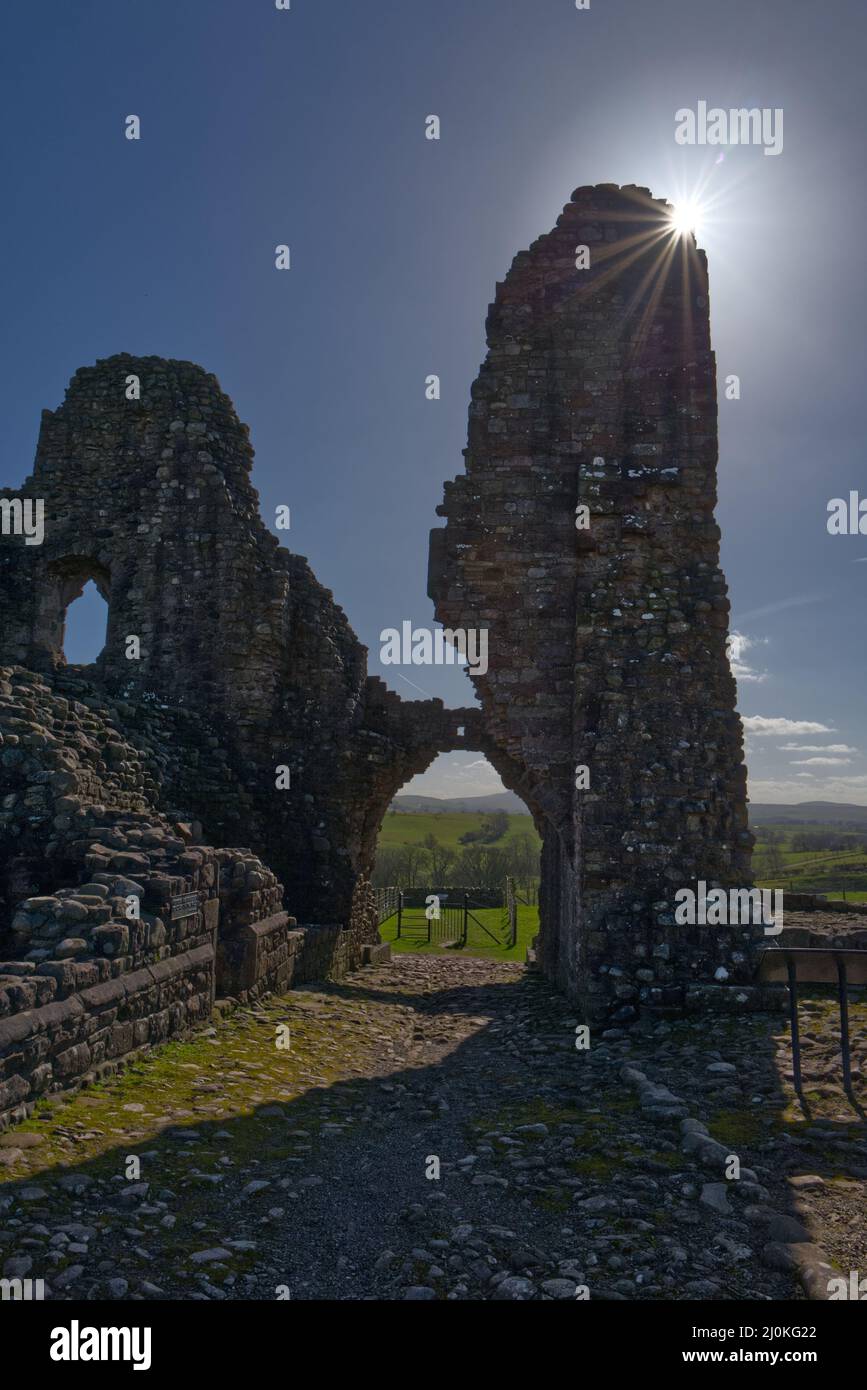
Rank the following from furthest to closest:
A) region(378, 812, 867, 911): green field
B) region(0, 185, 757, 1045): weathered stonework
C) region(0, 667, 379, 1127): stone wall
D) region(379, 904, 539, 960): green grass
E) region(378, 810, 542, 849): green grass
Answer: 1. region(378, 810, 542, 849): green grass
2. region(378, 812, 867, 911): green field
3. region(379, 904, 539, 960): green grass
4. region(0, 185, 757, 1045): weathered stonework
5. region(0, 667, 379, 1127): stone wall

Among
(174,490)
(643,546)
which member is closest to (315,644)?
(174,490)

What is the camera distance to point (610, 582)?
11.1m

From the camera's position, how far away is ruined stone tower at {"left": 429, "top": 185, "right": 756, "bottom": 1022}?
9969 millimetres

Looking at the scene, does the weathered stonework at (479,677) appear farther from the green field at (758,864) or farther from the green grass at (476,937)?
the green grass at (476,937)

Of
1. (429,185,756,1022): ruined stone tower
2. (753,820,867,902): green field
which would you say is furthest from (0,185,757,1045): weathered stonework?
(753,820,867,902): green field

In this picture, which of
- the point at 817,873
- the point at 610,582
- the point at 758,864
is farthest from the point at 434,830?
the point at 610,582

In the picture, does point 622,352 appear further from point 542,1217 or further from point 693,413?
point 542,1217

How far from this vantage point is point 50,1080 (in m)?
5.78

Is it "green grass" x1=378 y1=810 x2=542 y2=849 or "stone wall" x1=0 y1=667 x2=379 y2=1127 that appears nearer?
"stone wall" x1=0 y1=667 x2=379 y2=1127

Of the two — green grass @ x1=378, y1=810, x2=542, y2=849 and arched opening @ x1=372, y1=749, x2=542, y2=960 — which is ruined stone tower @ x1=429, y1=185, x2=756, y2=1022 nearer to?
arched opening @ x1=372, y1=749, x2=542, y2=960

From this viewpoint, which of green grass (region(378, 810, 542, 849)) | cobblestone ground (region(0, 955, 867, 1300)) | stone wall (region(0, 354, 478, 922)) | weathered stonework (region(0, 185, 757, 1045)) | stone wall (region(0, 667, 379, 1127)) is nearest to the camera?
cobblestone ground (region(0, 955, 867, 1300))

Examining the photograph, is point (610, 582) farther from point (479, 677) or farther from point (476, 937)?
point (476, 937)

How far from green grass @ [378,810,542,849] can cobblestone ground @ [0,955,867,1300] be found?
2167 inches

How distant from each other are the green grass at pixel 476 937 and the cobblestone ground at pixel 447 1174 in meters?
14.1
